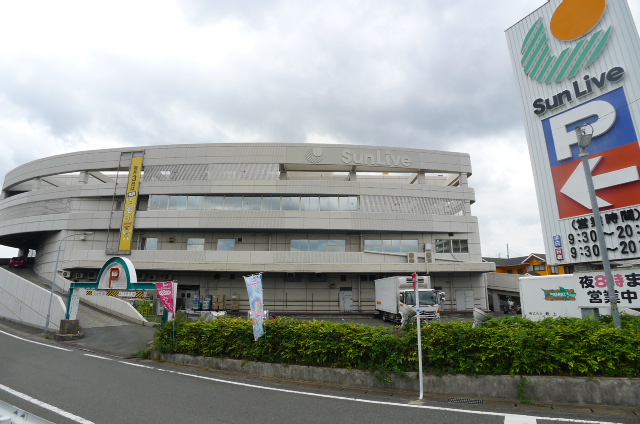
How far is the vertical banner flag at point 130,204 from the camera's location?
31.6 metres

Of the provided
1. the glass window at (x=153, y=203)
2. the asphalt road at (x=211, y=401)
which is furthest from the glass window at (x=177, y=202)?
the asphalt road at (x=211, y=401)

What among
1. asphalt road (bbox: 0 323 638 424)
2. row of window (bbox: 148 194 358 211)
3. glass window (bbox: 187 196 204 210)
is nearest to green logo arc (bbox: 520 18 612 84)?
asphalt road (bbox: 0 323 638 424)

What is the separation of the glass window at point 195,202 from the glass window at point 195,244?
Result: 10.2 ft

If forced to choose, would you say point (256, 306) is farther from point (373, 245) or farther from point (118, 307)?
point (373, 245)

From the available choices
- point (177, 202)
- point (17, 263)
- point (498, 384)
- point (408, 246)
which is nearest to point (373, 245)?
point (408, 246)

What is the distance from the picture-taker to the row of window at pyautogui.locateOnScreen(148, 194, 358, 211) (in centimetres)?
3186

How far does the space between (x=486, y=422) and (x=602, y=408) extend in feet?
8.69

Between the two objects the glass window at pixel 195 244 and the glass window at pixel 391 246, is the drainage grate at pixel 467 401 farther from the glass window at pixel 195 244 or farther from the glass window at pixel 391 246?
the glass window at pixel 195 244

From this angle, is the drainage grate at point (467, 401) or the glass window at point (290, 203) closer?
the drainage grate at point (467, 401)

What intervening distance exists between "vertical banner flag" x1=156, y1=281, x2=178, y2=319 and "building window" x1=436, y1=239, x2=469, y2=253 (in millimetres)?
24715

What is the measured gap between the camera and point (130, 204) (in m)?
32.5

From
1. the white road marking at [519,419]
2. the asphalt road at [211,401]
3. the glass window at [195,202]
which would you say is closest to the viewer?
the white road marking at [519,419]

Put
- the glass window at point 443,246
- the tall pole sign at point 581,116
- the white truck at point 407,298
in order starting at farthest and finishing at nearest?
the glass window at point 443,246
the white truck at point 407,298
the tall pole sign at point 581,116

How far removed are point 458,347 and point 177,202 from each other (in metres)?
30.2
